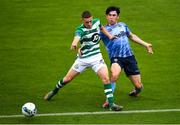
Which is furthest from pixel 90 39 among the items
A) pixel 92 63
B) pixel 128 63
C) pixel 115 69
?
pixel 128 63

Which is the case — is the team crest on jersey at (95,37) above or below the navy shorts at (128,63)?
above

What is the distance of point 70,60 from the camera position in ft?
73.1

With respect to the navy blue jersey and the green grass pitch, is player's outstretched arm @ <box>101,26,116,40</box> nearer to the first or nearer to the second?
the navy blue jersey

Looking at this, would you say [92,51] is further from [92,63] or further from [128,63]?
[128,63]

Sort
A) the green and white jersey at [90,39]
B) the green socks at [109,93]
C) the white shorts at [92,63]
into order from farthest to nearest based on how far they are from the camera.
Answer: the white shorts at [92,63] < the green and white jersey at [90,39] < the green socks at [109,93]

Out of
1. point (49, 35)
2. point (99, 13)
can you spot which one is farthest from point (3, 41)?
point (99, 13)

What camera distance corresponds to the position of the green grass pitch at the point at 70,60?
1725 centimetres

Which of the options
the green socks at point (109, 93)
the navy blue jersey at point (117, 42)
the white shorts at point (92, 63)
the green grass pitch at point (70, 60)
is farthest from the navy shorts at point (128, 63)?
the green socks at point (109, 93)

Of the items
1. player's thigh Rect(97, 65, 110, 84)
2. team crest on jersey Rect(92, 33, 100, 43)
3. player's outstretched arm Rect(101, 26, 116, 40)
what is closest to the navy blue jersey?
player's outstretched arm Rect(101, 26, 116, 40)

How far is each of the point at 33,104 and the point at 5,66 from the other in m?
5.31

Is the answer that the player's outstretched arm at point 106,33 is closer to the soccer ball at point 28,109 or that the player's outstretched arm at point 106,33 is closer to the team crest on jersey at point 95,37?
the team crest on jersey at point 95,37

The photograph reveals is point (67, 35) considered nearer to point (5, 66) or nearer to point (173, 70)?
point (5, 66)

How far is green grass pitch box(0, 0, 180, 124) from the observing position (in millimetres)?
17250

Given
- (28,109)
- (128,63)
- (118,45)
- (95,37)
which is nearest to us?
(28,109)
